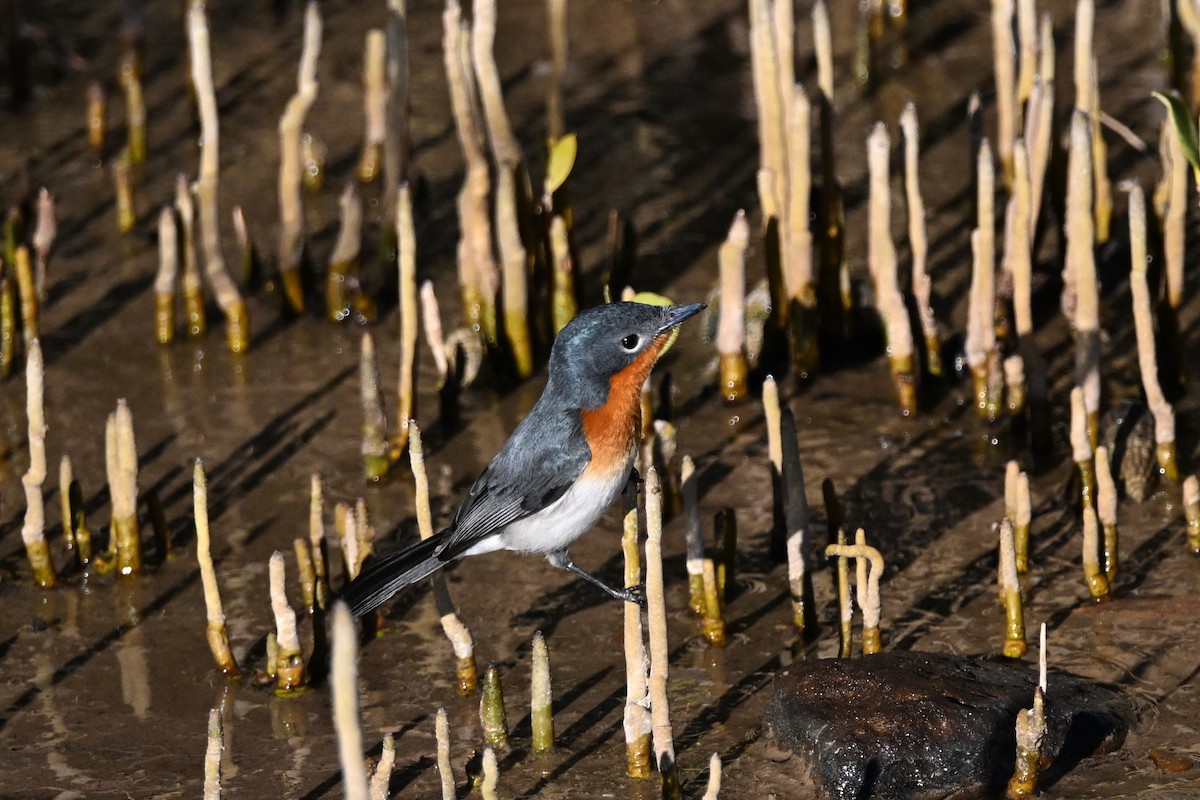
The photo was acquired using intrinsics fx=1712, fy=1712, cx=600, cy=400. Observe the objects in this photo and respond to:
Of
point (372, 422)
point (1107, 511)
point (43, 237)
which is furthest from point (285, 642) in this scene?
point (43, 237)

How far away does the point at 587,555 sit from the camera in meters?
6.76

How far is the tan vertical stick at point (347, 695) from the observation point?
297 cm

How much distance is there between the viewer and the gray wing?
5664mm

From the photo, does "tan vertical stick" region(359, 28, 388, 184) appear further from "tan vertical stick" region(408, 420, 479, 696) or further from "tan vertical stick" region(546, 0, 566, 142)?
"tan vertical stick" region(408, 420, 479, 696)

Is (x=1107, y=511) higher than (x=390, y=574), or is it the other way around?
(x=390, y=574)

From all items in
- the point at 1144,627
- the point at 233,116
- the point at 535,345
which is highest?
the point at 233,116

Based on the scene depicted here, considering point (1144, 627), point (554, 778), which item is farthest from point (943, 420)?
point (554, 778)

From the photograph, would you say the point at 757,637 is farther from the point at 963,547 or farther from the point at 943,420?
the point at 943,420

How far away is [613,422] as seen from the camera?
5621 mm

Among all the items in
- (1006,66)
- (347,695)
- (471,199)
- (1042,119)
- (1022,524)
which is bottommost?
(1022,524)

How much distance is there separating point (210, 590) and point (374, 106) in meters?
4.25

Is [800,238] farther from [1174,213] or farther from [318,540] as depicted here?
[318,540]

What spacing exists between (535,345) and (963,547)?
230cm

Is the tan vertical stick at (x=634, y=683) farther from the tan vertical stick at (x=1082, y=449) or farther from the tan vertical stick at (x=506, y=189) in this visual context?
the tan vertical stick at (x=506, y=189)
